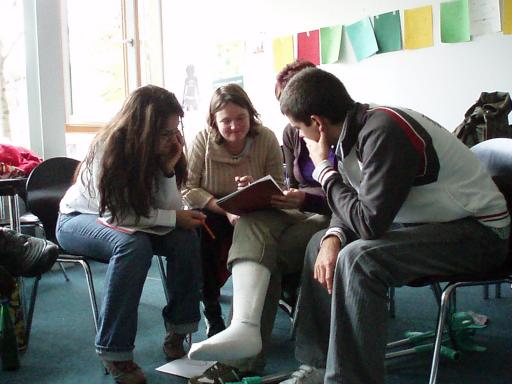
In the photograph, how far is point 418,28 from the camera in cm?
257

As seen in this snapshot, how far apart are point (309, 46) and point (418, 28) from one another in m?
0.62

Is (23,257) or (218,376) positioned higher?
(23,257)

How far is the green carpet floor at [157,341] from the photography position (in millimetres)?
1595

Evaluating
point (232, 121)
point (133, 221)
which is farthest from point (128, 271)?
point (232, 121)

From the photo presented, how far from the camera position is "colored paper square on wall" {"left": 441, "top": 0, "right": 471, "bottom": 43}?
2.44 meters

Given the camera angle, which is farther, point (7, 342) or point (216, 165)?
point (216, 165)

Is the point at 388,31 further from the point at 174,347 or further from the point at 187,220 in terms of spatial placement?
the point at 174,347

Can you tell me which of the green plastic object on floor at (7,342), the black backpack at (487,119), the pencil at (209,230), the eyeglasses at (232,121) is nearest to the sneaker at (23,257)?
the green plastic object on floor at (7,342)

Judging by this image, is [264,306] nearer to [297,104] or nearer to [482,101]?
[297,104]

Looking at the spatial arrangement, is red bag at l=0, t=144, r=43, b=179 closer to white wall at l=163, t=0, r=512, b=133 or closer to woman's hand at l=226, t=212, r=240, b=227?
woman's hand at l=226, t=212, r=240, b=227

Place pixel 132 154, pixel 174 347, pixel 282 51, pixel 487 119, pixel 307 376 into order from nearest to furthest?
pixel 307 376, pixel 132 154, pixel 174 347, pixel 487 119, pixel 282 51

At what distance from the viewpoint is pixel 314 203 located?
5.54 ft

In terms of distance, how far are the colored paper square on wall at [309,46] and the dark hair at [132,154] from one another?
1.46 m

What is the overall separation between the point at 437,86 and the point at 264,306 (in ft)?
5.24
